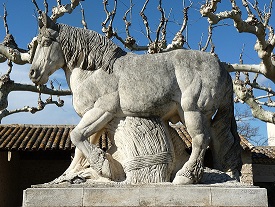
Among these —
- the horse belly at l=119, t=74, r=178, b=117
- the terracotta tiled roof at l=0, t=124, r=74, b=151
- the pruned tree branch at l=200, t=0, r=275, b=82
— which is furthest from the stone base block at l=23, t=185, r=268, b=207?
the terracotta tiled roof at l=0, t=124, r=74, b=151

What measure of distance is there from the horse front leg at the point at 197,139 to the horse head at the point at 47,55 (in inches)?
56.6

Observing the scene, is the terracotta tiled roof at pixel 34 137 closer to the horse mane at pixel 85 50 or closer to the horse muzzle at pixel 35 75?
the horse muzzle at pixel 35 75

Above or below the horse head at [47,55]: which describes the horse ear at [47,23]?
above

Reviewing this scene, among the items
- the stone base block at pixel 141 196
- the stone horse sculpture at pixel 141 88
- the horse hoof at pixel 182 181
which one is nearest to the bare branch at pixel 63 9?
the stone horse sculpture at pixel 141 88

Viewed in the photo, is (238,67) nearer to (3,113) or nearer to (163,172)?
(163,172)

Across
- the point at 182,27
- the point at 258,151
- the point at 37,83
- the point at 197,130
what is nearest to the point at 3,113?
the point at 182,27

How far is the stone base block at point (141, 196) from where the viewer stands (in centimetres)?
353

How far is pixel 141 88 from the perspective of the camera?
12.6 ft

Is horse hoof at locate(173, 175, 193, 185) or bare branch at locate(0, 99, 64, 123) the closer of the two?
horse hoof at locate(173, 175, 193, 185)

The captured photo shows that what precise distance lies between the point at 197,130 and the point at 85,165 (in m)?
1.18

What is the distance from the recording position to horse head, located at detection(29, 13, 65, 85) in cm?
404

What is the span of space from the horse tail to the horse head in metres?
1.73

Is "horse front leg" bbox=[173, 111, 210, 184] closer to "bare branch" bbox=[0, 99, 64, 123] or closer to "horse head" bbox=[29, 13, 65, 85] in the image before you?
Answer: "horse head" bbox=[29, 13, 65, 85]

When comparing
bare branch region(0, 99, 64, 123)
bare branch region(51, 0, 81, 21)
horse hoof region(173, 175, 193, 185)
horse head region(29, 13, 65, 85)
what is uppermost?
bare branch region(51, 0, 81, 21)
